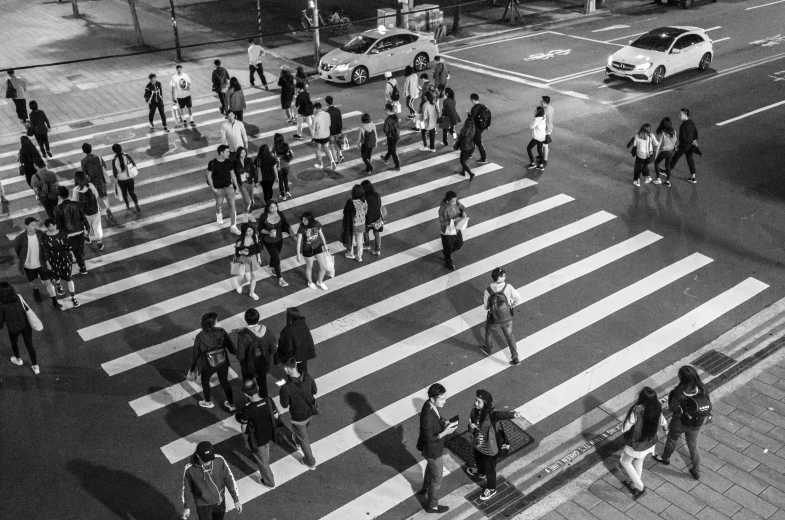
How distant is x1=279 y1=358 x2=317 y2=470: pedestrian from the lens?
9.45 m

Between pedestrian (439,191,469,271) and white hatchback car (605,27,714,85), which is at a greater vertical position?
white hatchback car (605,27,714,85)

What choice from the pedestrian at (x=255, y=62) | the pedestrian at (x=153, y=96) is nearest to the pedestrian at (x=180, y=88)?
the pedestrian at (x=153, y=96)

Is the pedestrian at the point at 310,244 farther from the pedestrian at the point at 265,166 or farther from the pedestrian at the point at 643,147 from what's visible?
the pedestrian at the point at 643,147

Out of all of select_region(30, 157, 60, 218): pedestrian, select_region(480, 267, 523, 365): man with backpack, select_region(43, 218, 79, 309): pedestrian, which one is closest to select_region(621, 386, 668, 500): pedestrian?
select_region(480, 267, 523, 365): man with backpack

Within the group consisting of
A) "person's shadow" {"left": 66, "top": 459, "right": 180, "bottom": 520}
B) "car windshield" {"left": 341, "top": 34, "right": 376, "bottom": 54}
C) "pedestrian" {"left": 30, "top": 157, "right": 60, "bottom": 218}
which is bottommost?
"person's shadow" {"left": 66, "top": 459, "right": 180, "bottom": 520}

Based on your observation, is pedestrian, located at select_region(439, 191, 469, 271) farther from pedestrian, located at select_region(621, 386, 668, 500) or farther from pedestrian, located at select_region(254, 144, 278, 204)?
pedestrian, located at select_region(621, 386, 668, 500)

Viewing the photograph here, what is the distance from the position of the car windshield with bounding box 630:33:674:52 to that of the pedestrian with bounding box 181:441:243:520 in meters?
23.2

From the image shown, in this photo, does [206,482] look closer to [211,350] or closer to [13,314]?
[211,350]

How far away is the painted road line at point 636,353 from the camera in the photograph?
37.2 feet

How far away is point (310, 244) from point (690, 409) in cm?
703

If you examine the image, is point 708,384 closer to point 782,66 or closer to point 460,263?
point 460,263

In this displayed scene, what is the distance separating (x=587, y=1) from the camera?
3753 centimetres

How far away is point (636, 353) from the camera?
1247 centimetres

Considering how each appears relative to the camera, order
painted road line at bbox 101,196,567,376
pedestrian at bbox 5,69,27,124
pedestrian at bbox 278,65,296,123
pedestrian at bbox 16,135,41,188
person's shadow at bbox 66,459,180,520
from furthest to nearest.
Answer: pedestrian at bbox 5,69,27,124 → pedestrian at bbox 278,65,296,123 → pedestrian at bbox 16,135,41,188 → painted road line at bbox 101,196,567,376 → person's shadow at bbox 66,459,180,520
